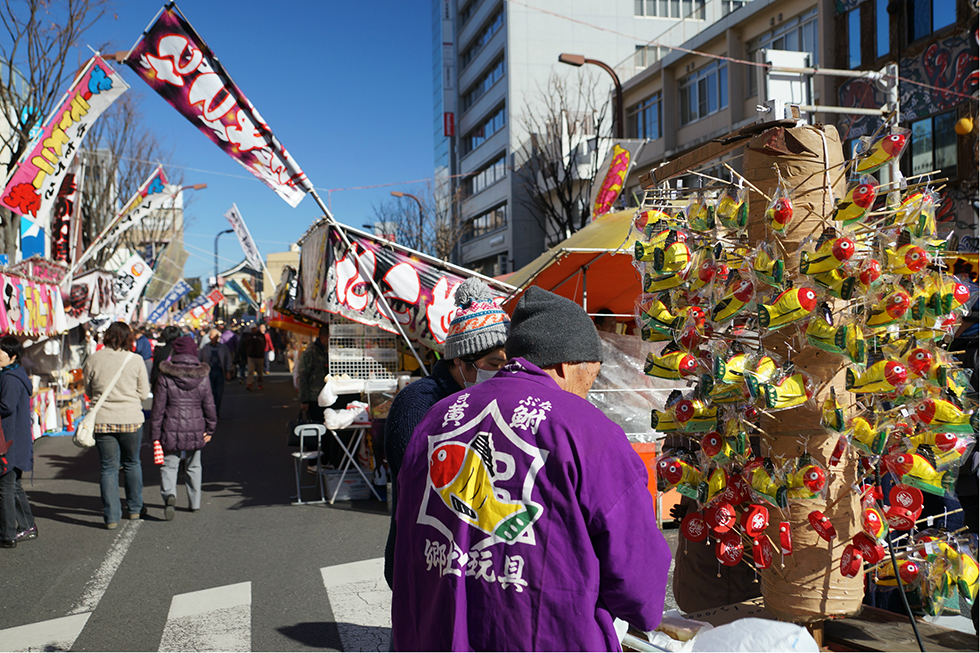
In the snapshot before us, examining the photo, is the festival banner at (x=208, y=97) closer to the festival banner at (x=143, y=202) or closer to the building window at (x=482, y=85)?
the festival banner at (x=143, y=202)

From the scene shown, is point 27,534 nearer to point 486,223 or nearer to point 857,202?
point 857,202

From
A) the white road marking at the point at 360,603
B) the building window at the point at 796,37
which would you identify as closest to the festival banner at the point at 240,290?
the building window at the point at 796,37

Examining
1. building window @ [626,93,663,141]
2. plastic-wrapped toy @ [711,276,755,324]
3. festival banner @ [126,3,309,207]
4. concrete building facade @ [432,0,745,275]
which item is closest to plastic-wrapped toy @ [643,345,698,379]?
plastic-wrapped toy @ [711,276,755,324]

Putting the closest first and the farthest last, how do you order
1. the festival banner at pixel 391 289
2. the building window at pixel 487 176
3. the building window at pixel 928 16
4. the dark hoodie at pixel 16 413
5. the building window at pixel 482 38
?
the dark hoodie at pixel 16 413 → the festival banner at pixel 391 289 → the building window at pixel 928 16 → the building window at pixel 487 176 → the building window at pixel 482 38

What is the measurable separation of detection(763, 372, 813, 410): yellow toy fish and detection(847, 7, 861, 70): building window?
19234 millimetres

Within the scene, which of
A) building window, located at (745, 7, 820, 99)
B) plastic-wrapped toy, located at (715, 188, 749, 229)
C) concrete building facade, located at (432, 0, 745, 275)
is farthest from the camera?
concrete building facade, located at (432, 0, 745, 275)

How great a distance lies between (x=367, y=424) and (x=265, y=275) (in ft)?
66.3

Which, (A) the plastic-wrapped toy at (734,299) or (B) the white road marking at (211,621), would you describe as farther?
(B) the white road marking at (211,621)

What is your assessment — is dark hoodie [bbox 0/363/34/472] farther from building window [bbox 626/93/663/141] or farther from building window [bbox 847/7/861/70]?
building window [bbox 626/93/663/141]

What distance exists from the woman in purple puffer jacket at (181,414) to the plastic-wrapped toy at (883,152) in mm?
6628

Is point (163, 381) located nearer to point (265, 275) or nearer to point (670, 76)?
point (265, 275)

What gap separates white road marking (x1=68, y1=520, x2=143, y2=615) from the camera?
5.22m

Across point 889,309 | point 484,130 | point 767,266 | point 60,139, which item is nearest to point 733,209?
point 767,266

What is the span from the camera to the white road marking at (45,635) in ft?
14.7
